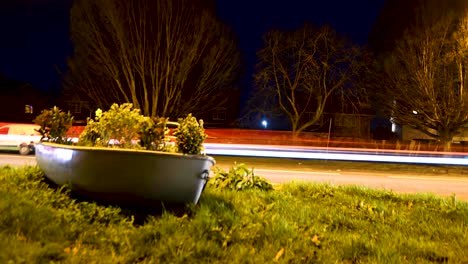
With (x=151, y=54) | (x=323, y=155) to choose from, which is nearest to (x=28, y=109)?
(x=151, y=54)

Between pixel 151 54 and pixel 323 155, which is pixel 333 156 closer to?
pixel 323 155

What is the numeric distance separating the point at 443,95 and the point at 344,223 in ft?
73.4

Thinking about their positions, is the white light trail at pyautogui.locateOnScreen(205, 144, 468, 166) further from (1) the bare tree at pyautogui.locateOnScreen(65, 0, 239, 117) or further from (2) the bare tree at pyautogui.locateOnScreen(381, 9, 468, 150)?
(1) the bare tree at pyautogui.locateOnScreen(65, 0, 239, 117)

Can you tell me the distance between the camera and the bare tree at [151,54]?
26312mm

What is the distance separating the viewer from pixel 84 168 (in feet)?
18.9

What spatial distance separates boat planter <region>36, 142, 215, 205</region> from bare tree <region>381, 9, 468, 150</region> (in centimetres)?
2179

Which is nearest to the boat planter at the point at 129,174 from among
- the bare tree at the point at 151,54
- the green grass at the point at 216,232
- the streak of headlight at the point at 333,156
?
the green grass at the point at 216,232

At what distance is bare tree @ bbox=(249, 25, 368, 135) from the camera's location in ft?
103

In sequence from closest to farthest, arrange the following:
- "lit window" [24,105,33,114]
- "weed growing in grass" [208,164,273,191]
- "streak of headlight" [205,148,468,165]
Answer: "weed growing in grass" [208,164,273,191]
"streak of headlight" [205,148,468,165]
"lit window" [24,105,33,114]

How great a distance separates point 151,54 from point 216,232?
23296 mm

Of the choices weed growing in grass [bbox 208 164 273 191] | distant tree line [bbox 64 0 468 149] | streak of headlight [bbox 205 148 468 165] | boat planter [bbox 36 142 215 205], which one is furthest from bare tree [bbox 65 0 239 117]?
boat planter [bbox 36 142 215 205]

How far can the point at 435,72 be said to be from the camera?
84.5 ft

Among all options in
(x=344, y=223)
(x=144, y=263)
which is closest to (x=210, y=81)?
(x=344, y=223)

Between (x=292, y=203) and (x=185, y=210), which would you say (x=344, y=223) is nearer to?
(x=292, y=203)
